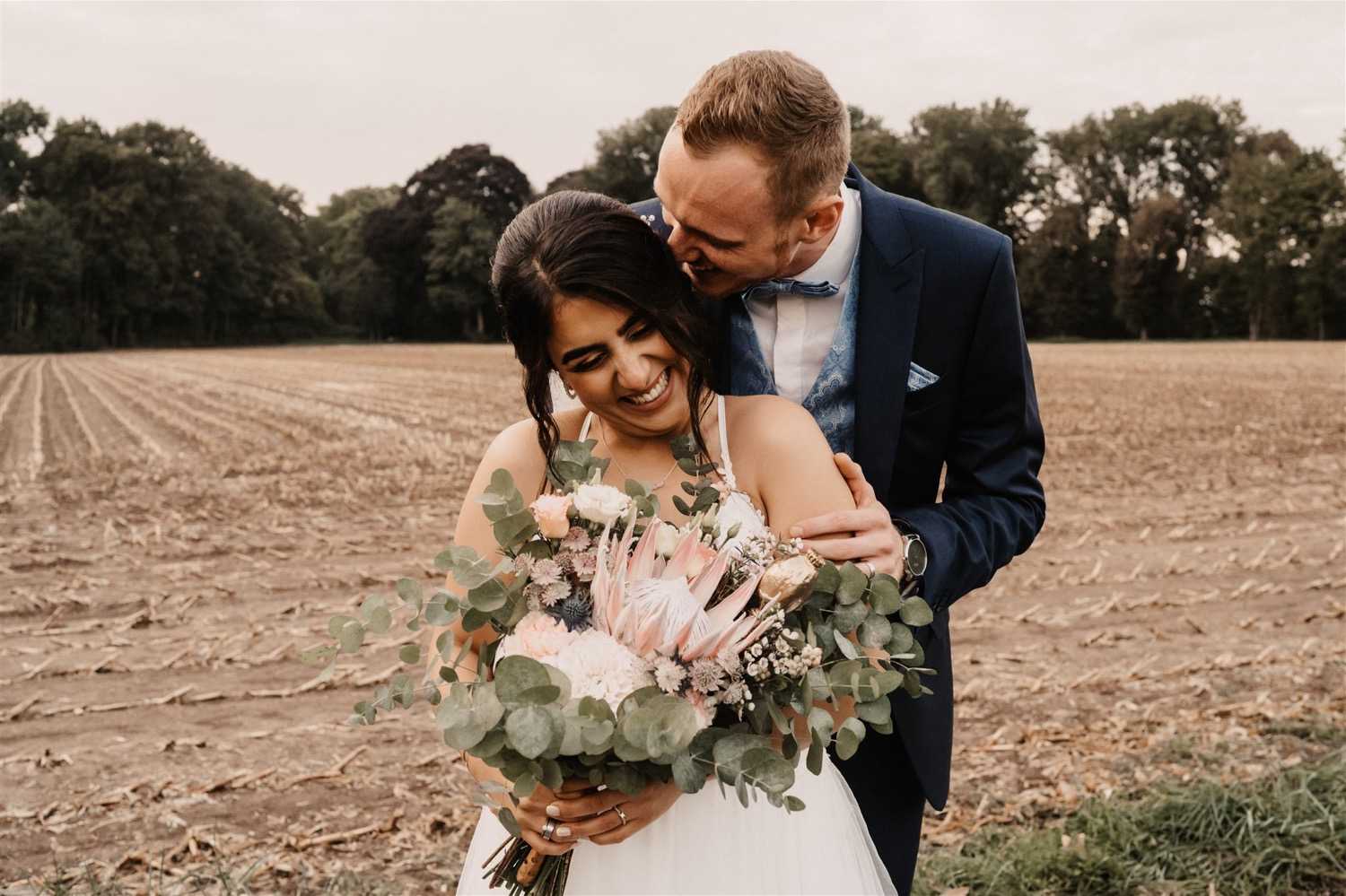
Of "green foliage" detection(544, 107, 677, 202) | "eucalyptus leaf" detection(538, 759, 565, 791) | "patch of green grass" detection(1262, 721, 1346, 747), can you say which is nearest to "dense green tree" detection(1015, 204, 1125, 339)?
"green foliage" detection(544, 107, 677, 202)

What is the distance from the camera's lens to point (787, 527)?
233cm

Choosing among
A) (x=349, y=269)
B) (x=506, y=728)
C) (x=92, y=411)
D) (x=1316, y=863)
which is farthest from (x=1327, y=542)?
(x=349, y=269)

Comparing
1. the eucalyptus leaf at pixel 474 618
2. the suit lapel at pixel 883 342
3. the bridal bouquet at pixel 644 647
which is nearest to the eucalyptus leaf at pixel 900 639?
the bridal bouquet at pixel 644 647

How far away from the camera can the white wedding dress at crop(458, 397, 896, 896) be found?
224 cm

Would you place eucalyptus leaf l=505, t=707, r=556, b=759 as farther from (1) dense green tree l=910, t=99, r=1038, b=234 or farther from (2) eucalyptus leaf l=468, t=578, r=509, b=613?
(1) dense green tree l=910, t=99, r=1038, b=234

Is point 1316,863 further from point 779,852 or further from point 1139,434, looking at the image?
point 1139,434

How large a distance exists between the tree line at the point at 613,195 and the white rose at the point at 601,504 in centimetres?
6436

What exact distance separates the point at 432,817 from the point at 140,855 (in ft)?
3.80

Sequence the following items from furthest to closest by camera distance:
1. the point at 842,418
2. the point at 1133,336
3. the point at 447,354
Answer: the point at 1133,336 < the point at 447,354 < the point at 842,418

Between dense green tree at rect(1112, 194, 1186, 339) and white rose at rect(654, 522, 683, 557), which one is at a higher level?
dense green tree at rect(1112, 194, 1186, 339)

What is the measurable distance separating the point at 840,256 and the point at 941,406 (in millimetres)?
454

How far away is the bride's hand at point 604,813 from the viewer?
1.97 meters

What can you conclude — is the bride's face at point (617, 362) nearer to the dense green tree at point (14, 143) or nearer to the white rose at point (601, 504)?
the white rose at point (601, 504)

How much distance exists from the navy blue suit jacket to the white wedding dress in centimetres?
48
